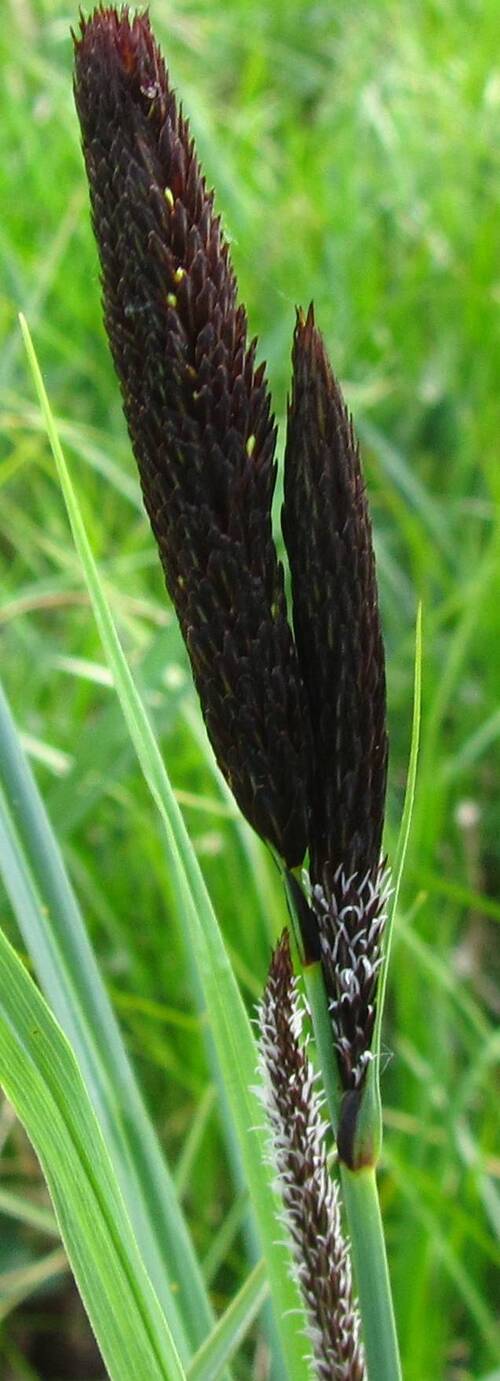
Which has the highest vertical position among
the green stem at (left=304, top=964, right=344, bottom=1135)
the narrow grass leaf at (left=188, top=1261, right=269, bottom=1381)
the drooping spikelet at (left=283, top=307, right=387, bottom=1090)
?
the drooping spikelet at (left=283, top=307, right=387, bottom=1090)

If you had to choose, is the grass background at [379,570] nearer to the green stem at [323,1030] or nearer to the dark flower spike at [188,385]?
the green stem at [323,1030]

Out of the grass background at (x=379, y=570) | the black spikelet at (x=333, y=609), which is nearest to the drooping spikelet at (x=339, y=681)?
the black spikelet at (x=333, y=609)

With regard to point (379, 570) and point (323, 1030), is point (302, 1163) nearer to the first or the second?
point (323, 1030)

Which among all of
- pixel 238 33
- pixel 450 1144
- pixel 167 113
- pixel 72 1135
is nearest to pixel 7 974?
pixel 72 1135

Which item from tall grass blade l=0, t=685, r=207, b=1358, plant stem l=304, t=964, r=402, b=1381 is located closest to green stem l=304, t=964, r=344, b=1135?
plant stem l=304, t=964, r=402, b=1381

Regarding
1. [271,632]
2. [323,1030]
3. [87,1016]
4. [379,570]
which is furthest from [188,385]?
Result: [379,570]

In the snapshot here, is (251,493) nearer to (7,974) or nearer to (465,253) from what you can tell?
(7,974)

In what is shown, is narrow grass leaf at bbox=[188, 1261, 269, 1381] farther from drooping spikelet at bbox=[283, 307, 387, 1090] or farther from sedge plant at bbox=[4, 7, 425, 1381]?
drooping spikelet at bbox=[283, 307, 387, 1090]
